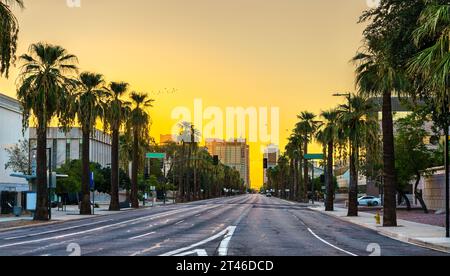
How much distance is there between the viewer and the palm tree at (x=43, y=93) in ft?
148

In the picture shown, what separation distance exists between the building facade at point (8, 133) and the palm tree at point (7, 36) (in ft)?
140

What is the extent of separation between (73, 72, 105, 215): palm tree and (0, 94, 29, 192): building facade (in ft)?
37.2

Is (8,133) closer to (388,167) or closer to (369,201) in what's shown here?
(388,167)

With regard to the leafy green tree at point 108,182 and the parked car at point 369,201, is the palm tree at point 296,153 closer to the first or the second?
Result: the parked car at point 369,201

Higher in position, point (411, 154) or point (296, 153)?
point (296, 153)

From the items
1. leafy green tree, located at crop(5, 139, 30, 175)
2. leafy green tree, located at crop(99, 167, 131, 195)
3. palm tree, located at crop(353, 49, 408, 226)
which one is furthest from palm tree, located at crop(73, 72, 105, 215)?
leafy green tree, located at crop(99, 167, 131, 195)

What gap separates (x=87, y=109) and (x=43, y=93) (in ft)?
38.5

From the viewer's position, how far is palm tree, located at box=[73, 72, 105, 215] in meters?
56.4

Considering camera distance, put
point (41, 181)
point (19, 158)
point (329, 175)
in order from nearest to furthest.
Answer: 1. point (41, 181)
2. point (329, 175)
3. point (19, 158)

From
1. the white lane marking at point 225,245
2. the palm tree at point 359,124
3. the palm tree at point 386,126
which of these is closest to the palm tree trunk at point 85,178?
the palm tree at point 359,124

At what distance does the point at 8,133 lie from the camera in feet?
224

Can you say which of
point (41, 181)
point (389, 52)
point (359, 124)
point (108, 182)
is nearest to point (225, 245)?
point (389, 52)
